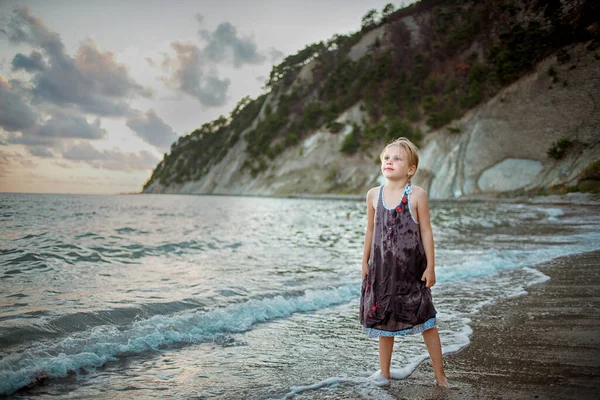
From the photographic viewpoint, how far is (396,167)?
306 cm

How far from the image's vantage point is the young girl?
9.54 ft

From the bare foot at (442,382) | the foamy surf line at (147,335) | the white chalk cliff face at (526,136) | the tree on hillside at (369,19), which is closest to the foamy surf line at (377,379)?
the bare foot at (442,382)

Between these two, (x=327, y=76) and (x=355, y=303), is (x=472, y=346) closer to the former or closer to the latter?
(x=355, y=303)

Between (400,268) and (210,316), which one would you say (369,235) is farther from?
(210,316)

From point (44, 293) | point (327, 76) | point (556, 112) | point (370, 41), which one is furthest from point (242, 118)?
point (44, 293)

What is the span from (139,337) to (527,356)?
11.0ft

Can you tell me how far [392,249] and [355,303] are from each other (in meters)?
3.09

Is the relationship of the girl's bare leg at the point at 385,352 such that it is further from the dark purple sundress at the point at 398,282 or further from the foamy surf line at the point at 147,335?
the foamy surf line at the point at 147,335

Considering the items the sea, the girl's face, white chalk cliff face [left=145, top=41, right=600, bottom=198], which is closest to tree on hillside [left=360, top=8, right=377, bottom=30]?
white chalk cliff face [left=145, top=41, right=600, bottom=198]

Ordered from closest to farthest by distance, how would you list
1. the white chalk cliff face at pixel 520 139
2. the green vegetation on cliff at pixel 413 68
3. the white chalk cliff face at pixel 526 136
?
the white chalk cliff face at pixel 526 136 < the white chalk cliff face at pixel 520 139 < the green vegetation on cliff at pixel 413 68

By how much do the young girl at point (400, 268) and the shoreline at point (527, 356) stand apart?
8.3 inches

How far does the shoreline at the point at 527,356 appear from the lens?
2777 millimetres

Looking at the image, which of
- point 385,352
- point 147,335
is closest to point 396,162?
point 385,352

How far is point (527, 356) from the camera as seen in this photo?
3395 millimetres
